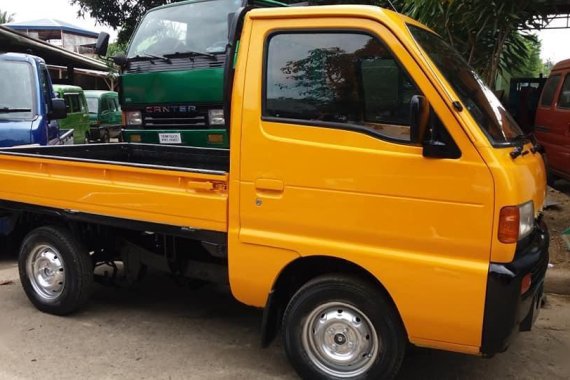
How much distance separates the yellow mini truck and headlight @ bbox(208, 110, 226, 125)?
2565 millimetres

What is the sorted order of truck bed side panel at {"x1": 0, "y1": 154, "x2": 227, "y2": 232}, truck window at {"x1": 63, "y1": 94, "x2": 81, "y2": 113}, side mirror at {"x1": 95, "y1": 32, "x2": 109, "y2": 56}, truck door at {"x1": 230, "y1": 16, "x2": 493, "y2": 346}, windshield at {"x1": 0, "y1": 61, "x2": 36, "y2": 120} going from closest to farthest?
truck door at {"x1": 230, "y1": 16, "x2": 493, "y2": 346}, truck bed side panel at {"x1": 0, "y1": 154, "x2": 227, "y2": 232}, windshield at {"x1": 0, "y1": 61, "x2": 36, "y2": 120}, side mirror at {"x1": 95, "y1": 32, "x2": 109, "y2": 56}, truck window at {"x1": 63, "y1": 94, "x2": 81, "y2": 113}

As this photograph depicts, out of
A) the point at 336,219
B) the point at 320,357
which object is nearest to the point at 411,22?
the point at 336,219

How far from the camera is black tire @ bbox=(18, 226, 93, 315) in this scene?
14.5 ft

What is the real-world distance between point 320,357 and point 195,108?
3.85m

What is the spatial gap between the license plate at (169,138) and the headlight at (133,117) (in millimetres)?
396

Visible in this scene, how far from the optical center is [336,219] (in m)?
3.19

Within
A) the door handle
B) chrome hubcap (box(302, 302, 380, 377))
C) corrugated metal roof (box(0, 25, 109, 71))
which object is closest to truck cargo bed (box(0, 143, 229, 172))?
the door handle

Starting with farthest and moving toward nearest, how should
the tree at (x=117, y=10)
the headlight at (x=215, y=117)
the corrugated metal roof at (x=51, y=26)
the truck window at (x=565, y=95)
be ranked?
the corrugated metal roof at (x=51, y=26) < the tree at (x=117, y=10) < the truck window at (x=565, y=95) < the headlight at (x=215, y=117)

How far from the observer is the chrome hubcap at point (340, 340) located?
3277mm

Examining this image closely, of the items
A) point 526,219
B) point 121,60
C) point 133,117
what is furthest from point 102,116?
point 526,219

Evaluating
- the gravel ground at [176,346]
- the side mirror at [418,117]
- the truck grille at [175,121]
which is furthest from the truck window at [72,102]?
the side mirror at [418,117]

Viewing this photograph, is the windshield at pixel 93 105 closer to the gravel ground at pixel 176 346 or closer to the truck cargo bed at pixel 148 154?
the truck cargo bed at pixel 148 154

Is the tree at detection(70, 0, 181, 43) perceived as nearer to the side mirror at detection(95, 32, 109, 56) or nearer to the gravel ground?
the side mirror at detection(95, 32, 109, 56)

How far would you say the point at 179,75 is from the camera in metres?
6.61
